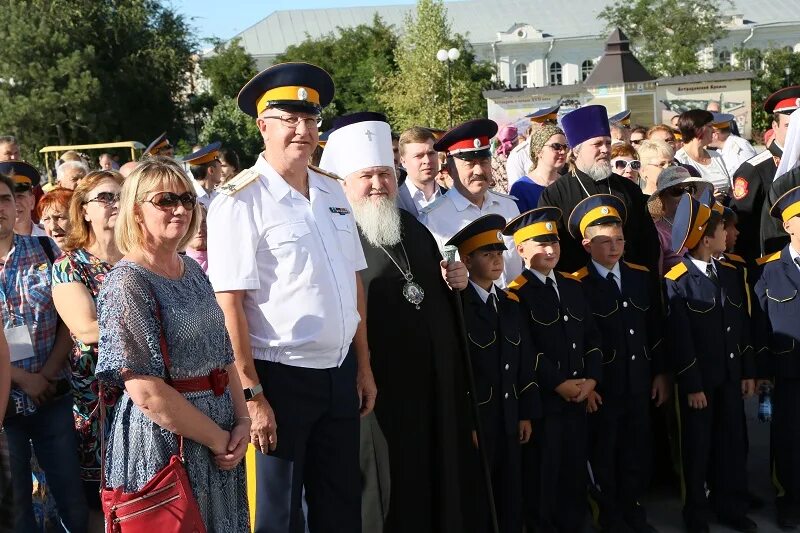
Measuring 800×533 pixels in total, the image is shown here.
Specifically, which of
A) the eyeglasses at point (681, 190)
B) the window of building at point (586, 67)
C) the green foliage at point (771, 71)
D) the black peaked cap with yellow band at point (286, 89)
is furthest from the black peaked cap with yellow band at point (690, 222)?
the window of building at point (586, 67)

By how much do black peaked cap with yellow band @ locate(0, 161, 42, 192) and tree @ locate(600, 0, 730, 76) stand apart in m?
49.9

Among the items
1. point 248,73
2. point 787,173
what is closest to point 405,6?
point 248,73

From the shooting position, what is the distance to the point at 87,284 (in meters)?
4.25

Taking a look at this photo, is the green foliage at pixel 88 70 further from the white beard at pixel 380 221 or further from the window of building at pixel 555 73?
the white beard at pixel 380 221

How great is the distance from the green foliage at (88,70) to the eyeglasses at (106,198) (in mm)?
38878

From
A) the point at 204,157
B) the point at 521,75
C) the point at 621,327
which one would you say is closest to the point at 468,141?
the point at 621,327

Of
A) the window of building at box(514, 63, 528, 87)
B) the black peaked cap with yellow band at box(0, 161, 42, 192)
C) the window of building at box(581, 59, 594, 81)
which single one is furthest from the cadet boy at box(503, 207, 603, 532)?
the window of building at box(581, 59, 594, 81)

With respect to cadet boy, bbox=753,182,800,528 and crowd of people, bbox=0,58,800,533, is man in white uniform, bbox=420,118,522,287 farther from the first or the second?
cadet boy, bbox=753,182,800,528

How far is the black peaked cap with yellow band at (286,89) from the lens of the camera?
380cm

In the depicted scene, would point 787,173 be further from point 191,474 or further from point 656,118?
point 656,118

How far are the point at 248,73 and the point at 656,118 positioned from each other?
32592 millimetres

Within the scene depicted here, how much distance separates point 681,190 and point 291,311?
3.37m

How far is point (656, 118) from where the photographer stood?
27.9 m

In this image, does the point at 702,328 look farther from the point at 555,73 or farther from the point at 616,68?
the point at 555,73
